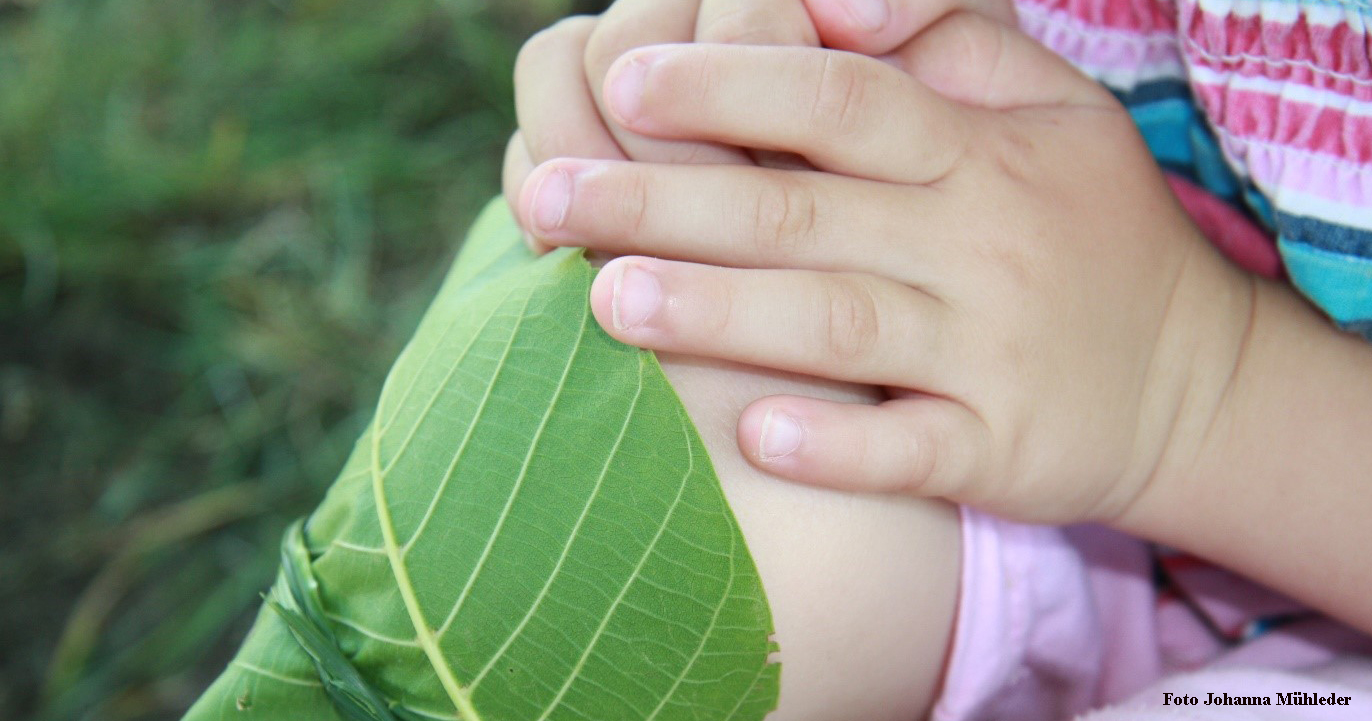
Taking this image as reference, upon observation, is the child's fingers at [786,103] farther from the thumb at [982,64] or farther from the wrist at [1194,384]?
the wrist at [1194,384]

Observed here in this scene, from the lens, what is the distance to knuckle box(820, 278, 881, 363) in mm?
602

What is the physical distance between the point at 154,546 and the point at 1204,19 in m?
1.19

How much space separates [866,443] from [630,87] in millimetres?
240

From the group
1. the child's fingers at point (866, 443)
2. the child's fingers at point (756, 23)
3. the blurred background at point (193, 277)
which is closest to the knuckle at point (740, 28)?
the child's fingers at point (756, 23)

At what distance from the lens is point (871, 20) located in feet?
2.18

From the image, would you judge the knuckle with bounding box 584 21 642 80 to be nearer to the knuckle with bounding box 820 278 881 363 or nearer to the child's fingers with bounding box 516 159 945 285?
the child's fingers with bounding box 516 159 945 285

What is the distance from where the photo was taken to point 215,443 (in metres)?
1.34

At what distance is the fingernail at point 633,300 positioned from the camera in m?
0.56

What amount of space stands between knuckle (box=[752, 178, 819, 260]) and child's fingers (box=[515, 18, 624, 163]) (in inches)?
4.6

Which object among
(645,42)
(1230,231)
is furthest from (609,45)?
(1230,231)

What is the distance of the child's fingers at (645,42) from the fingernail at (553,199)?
74 millimetres

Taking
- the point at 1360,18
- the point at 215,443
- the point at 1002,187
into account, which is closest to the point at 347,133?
the point at 215,443

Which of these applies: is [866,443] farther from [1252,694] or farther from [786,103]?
[1252,694]

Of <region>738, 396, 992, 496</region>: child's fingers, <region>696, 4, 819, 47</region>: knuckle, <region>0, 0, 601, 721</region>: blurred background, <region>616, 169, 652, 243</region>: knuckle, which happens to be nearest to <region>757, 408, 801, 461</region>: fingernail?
<region>738, 396, 992, 496</region>: child's fingers
